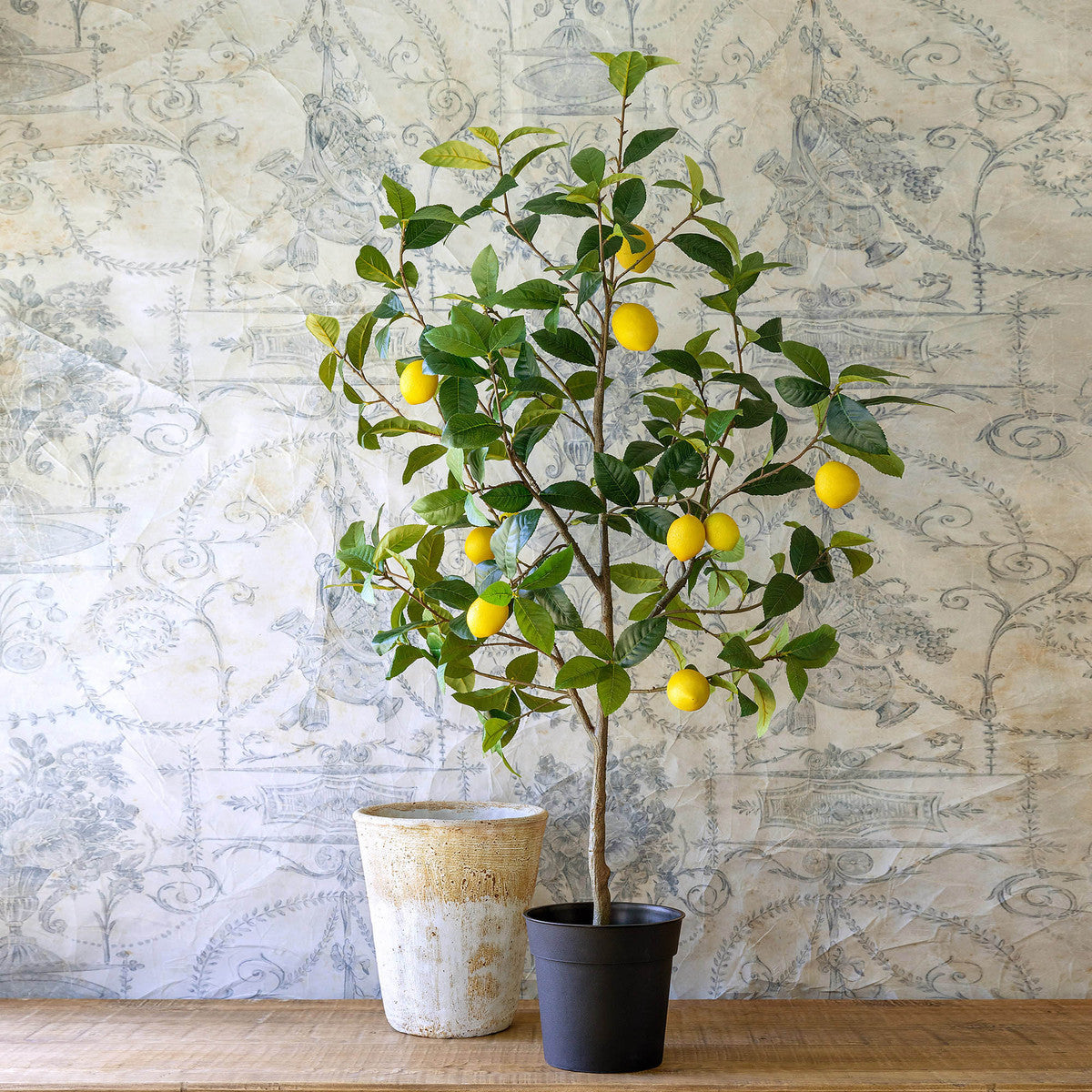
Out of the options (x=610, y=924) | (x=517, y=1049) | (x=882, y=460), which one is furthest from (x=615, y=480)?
(x=517, y=1049)

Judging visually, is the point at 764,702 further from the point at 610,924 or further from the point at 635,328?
the point at 635,328

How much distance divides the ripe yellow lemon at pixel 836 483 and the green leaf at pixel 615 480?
19cm

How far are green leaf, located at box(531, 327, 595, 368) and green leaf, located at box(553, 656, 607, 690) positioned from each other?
312 millimetres

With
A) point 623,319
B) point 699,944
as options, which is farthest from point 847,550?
point 699,944

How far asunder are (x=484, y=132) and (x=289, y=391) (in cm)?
48

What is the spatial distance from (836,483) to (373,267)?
0.54 metres

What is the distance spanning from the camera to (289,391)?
4.51 feet

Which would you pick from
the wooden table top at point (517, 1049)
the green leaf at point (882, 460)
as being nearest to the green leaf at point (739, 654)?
the green leaf at point (882, 460)

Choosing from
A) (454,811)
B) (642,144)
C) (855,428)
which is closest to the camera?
(855,428)

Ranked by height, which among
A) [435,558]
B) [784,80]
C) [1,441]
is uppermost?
[784,80]

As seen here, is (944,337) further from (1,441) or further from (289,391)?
(1,441)

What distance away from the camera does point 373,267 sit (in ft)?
3.56

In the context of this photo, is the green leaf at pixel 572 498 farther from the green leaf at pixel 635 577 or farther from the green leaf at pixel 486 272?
the green leaf at pixel 486 272

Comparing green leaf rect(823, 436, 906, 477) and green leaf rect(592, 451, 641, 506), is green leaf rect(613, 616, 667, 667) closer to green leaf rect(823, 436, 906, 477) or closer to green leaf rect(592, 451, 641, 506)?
green leaf rect(592, 451, 641, 506)
